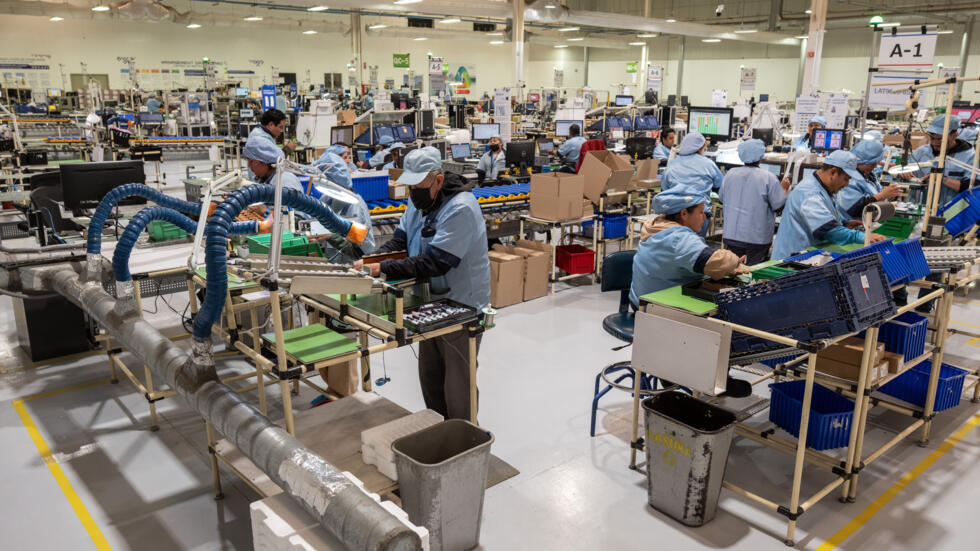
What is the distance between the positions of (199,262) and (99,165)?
1.87 metres

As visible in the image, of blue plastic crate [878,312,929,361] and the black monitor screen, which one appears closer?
blue plastic crate [878,312,929,361]

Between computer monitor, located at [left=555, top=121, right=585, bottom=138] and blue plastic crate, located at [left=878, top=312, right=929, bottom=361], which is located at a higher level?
computer monitor, located at [left=555, top=121, right=585, bottom=138]

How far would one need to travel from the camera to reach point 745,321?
2.93 m

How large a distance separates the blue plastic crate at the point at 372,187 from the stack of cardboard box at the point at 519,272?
1.18m

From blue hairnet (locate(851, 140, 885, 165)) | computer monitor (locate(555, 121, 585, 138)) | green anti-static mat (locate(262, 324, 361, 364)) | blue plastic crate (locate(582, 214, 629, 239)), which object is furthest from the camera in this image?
computer monitor (locate(555, 121, 585, 138))

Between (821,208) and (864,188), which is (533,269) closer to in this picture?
(821,208)

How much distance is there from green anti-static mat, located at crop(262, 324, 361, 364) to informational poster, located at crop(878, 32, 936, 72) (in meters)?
6.71

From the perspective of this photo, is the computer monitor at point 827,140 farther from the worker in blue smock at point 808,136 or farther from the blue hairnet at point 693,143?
the blue hairnet at point 693,143

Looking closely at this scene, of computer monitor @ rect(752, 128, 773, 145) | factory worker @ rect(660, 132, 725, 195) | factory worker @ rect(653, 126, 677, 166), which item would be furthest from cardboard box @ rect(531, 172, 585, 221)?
computer monitor @ rect(752, 128, 773, 145)

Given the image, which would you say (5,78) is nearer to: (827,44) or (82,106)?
(82,106)

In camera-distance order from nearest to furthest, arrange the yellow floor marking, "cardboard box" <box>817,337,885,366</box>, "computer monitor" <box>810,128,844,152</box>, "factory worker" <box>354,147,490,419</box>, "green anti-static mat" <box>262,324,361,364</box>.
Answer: "green anti-static mat" <box>262,324,361,364</box>, the yellow floor marking, "cardboard box" <box>817,337,885,366</box>, "factory worker" <box>354,147,490,419</box>, "computer monitor" <box>810,128,844,152</box>

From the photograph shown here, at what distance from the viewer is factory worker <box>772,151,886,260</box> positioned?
4336mm

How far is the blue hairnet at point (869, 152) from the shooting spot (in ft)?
16.1

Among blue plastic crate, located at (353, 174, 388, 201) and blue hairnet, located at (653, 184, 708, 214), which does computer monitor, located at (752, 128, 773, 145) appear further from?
blue hairnet, located at (653, 184, 708, 214)
